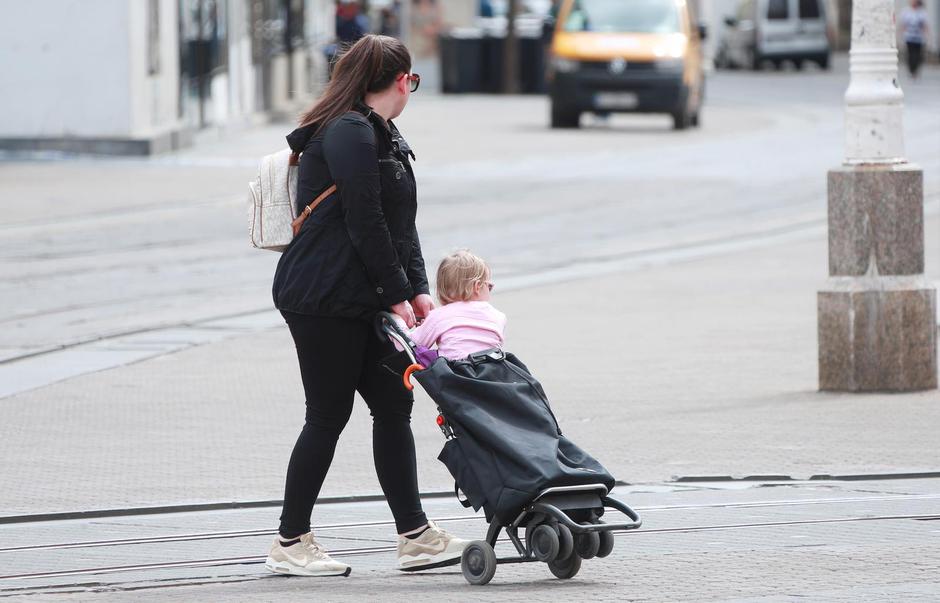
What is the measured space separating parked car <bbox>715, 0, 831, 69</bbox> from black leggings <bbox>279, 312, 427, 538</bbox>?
4290 cm

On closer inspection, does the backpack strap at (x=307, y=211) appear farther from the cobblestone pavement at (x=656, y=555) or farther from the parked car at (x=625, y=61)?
the parked car at (x=625, y=61)

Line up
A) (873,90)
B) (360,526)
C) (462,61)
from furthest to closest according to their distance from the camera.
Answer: (462,61)
(873,90)
(360,526)

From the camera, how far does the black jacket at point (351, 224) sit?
5.30 m

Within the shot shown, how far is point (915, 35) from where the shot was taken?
44.5 metres

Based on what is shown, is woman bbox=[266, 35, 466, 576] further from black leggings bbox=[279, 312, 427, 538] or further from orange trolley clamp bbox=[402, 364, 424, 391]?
orange trolley clamp bbox=[402, 364, 424, 391]

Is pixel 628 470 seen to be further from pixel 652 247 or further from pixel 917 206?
pixel 652 247

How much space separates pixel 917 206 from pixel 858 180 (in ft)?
1.01

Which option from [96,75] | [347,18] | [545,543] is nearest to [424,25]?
[347,18]

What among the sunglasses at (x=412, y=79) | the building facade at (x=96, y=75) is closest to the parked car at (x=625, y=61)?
the building facade at (x=96, y=75)

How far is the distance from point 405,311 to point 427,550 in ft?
2.38

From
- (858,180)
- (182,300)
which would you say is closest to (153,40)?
(182,300)

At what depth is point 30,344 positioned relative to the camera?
10570 mm

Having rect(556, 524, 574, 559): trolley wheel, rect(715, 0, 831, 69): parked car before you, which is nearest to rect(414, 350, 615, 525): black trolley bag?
rect(556, 524, 574, 559): trolley wheel

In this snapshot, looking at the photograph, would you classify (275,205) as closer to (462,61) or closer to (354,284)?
(354,284)
